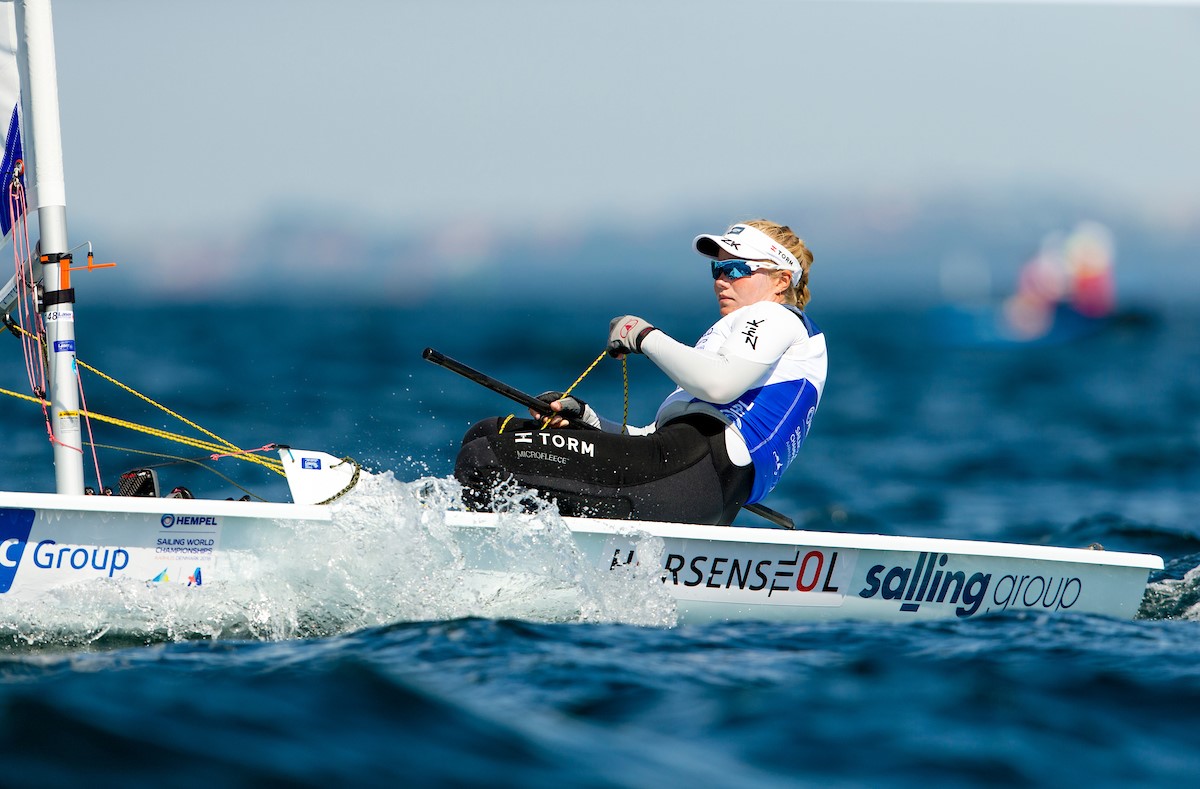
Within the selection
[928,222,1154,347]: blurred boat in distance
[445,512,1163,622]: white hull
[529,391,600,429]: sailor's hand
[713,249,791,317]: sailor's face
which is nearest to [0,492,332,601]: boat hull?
[445,512,1163,622]: white hull

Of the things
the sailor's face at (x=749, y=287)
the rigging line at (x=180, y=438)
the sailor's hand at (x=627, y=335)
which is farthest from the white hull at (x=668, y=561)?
the sailor's face at (x=749, y=287)

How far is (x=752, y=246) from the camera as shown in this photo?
16.5 ft

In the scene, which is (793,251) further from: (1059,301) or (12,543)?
(1059,301)

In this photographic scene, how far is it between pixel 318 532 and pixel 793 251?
2058 millimetres

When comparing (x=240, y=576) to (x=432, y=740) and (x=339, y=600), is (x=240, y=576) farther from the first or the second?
(x=432, y=740)

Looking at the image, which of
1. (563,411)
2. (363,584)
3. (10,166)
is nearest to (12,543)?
(363,584)

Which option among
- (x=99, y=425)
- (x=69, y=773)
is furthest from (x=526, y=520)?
(x=99, y=425)

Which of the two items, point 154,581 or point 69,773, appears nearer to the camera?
point 69,773

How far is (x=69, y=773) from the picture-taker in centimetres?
292

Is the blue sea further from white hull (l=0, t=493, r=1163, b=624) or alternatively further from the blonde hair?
the blonde hair

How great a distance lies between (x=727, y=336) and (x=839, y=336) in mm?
47723

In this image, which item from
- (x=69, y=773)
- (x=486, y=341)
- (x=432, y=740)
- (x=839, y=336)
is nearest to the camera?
(x=69, y=773)

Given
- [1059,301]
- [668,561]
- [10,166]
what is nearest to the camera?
[668,561]

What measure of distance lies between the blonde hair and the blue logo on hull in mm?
2734
